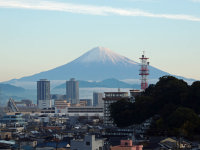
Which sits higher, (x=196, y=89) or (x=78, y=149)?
(x=196, y=89)

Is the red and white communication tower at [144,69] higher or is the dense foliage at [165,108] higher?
the red and white communication tower at [144,69]

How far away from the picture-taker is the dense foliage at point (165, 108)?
5388 cm

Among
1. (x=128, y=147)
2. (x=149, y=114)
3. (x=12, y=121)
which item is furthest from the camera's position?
(x=12, y=121)

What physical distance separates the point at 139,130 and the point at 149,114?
3645 mm

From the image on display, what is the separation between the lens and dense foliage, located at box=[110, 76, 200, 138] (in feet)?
177

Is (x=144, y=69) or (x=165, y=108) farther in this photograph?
(x=144, y=69)

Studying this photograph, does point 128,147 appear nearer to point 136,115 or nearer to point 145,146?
point 145,146

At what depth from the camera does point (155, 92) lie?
65.2 metres

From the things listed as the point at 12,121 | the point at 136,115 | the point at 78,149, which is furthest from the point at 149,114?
the point at 12,121

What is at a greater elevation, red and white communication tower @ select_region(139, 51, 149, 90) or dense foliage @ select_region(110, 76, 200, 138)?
red and white communication tower @ select_region(139, 51, 149, 90)

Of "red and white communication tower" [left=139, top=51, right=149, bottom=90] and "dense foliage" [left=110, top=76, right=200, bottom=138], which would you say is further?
"red and white communication tower" [left=139, top=51, right=149, bottom=90]

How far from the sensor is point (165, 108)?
59.9 m

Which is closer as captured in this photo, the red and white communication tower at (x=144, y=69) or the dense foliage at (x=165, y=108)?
the dense foliage at (x=165, y=108)

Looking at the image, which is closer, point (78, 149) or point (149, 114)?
point (78, 149)
